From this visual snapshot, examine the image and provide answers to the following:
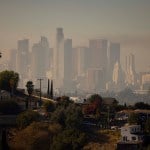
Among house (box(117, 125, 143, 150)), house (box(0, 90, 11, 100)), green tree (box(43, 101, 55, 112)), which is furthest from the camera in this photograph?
house (box(0, 90, 11, 100))

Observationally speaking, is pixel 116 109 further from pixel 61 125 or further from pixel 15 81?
pixel 61 125

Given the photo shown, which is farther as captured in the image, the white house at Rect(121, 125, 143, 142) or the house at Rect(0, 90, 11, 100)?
the house at Rect(0, 90, 11, 100)

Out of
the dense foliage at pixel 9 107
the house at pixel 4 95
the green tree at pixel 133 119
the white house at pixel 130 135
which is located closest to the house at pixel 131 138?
the white house at pixel 130 135

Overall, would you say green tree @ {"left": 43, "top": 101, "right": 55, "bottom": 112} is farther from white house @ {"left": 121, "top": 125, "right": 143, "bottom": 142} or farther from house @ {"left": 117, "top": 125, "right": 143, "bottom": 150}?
white house @ {"left": 121, "top": 125, "right": 143, "bottom": 142}

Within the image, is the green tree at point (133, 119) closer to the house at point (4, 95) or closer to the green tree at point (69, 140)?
the green tree at point (69, 140)

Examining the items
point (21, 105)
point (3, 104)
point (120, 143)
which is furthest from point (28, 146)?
point (21, 105)

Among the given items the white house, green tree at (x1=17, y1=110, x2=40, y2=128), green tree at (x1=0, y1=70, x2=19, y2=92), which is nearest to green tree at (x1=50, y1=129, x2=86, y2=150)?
the white house

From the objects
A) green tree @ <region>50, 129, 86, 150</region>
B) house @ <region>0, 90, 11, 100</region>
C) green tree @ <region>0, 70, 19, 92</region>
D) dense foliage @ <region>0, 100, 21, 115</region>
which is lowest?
green tree @ <region>50, 129, 86, 150</region>

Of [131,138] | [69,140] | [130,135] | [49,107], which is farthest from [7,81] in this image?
[69,140]

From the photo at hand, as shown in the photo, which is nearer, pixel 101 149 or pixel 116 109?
pixel 101 149

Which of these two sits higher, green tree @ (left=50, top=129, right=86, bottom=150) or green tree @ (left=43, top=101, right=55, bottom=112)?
green tree @ (left=43, top=101, right=55, bottom=112)

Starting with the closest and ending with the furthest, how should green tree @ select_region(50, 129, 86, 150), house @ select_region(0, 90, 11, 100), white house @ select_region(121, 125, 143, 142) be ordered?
1. green tree @ select_region(50, 129, 86, 150)
2. white house @ select_region(121, 125, 143, 142)
3. house @ select_region(0, 90, 11, 100)
